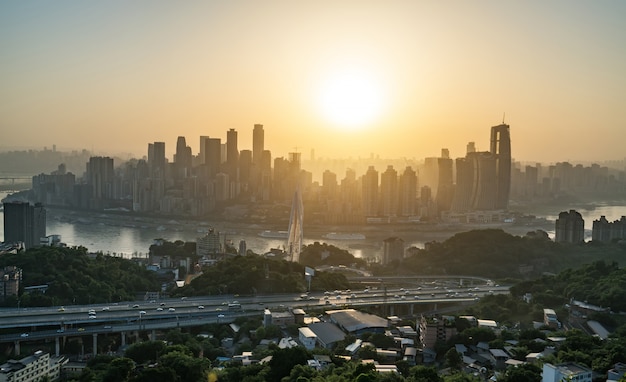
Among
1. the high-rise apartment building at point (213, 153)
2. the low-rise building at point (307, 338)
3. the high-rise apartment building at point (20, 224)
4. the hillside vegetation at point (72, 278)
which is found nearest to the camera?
the low-rise building at point (307, 338)

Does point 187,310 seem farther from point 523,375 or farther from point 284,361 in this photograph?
point 523,375

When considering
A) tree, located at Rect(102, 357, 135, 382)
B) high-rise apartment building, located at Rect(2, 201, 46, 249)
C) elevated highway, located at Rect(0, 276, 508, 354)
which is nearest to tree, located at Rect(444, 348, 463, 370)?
elevated highway, located at Rect(0, 276, 508, 354)

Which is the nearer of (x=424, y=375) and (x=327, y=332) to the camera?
(x=424, y=375)

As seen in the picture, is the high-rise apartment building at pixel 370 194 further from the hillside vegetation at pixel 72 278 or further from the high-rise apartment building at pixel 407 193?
the hillside vegetation at pixel 72 278

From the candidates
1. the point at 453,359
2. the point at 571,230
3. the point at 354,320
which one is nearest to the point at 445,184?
the point at 571,230

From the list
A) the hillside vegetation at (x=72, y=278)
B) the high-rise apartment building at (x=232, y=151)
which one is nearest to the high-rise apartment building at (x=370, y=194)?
the high-rise apartment building at (x=232, y=151)

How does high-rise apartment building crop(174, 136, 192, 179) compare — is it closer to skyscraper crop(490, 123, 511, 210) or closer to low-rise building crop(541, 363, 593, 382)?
skyscraper crop(490, 123, 511, 210)
